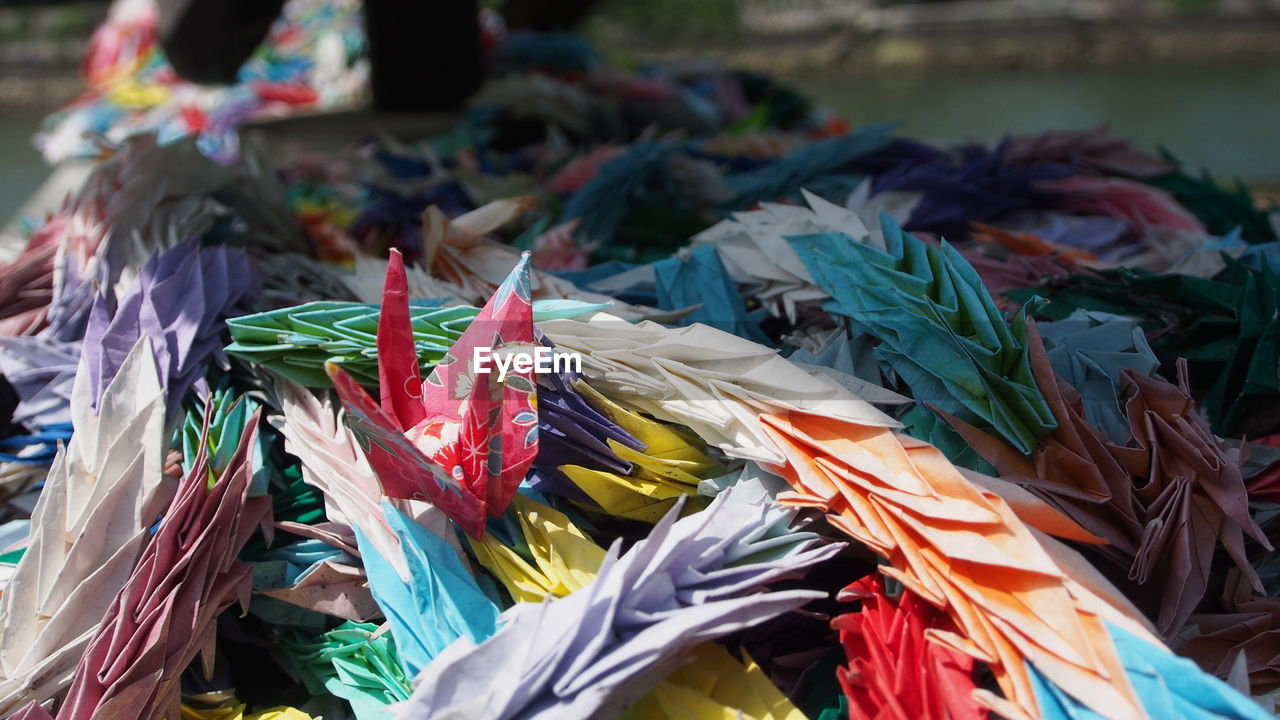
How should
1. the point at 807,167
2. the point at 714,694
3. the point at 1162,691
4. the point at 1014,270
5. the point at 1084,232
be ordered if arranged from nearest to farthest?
the point at 1162,691
the point at 714,694
the point at 1014,270
the point at 1084,232
the point at 807,167

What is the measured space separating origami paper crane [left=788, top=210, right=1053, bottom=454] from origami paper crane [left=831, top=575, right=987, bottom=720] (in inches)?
8.3

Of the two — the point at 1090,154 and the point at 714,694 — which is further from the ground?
the point at 1090,154

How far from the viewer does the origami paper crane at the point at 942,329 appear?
0.96m

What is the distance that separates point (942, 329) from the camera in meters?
0.99

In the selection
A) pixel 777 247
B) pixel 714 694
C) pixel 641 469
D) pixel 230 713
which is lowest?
pixel 230 713

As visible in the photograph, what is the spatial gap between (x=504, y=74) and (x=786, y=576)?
8.38 feet

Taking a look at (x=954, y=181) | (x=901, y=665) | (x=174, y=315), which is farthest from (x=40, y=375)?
(x=954, y=181)

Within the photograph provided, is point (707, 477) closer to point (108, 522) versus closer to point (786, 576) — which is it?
point (786, 576)

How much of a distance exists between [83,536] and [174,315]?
0.32 meters

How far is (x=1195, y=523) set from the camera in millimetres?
940

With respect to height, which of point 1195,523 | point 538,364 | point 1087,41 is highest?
point 538,364

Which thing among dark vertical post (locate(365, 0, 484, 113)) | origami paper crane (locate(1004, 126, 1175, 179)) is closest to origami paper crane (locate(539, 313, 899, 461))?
origami paper crane (locate(1004, 126, 1175, 179))

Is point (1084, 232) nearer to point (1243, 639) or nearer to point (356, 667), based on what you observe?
point (1243, 639)

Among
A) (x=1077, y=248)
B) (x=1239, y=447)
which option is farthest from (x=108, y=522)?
(x=1077, y=248)
